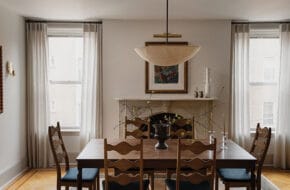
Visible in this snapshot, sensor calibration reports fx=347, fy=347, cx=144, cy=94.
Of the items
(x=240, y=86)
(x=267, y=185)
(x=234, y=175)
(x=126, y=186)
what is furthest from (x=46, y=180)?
(x=240, y=86)

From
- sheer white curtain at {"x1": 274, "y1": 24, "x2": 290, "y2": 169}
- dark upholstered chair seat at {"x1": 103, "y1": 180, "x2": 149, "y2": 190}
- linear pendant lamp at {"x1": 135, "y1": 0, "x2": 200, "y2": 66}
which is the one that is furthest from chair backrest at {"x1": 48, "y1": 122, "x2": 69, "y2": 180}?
sheer white curtain at {"x1": 274, "y1": 24, "x2": 290, "y2": 169}

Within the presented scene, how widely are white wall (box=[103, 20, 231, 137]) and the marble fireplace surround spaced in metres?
0.13

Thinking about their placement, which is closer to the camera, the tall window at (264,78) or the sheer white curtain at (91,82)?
the sheer white curtain at (91,82)

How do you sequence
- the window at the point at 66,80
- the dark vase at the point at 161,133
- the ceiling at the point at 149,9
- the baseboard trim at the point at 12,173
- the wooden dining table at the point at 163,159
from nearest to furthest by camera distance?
the wooden dining table at the point at 163,159 < the dark vase at the point at 161,133 < the ceiling at the point at 149,9 < the baseboard trim at the point at 12,173 < the window at the point at 66,80

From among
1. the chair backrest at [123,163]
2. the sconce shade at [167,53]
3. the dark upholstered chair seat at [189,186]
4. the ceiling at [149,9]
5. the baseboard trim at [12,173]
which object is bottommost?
the baseboard trim at [12,173]

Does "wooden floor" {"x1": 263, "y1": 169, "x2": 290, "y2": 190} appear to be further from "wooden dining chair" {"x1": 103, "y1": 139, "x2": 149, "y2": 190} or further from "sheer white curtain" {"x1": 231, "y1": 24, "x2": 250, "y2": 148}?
"wooden dining chair" {"x1": 103, "y1": 139, "x2": 149, "y2": 190}

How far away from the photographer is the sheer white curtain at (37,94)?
19.0 ft

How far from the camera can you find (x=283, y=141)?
5840mm

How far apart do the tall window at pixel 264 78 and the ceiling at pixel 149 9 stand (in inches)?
22.2

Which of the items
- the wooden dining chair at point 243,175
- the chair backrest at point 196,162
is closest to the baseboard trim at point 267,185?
the wooden dining chair at point 243,175

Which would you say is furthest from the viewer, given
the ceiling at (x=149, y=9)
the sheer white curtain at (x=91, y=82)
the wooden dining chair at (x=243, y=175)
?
the sheer white curtain at (x=91, y=82)

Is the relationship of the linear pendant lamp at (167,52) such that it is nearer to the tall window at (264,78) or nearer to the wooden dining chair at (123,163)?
the wooden dining chair at (123,163)

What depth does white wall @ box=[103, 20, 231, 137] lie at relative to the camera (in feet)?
19.0

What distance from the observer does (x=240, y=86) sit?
5879mm
